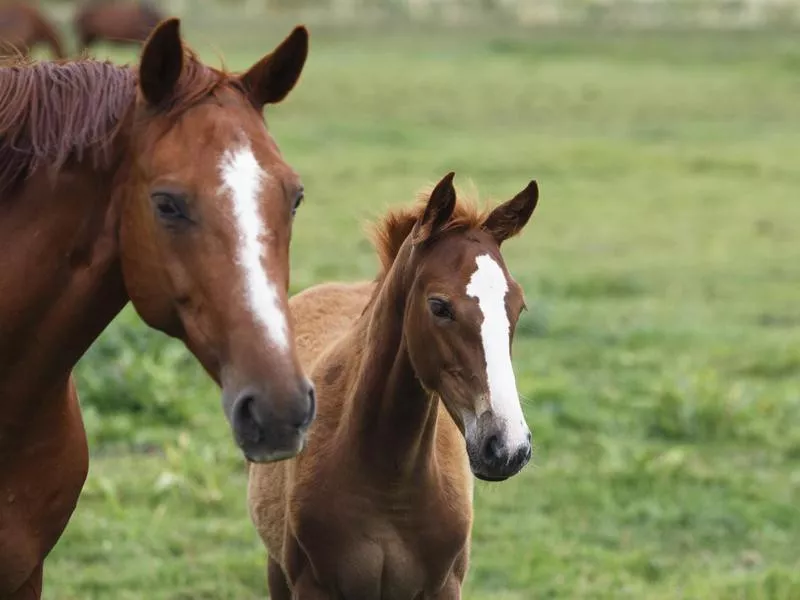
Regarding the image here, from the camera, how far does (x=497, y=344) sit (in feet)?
11.5

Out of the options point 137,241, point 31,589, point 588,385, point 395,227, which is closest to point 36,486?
point 31,589

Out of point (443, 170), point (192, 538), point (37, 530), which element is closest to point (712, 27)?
point (443, 170)

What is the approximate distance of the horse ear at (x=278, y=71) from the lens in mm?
2904

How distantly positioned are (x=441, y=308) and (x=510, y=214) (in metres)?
0.39

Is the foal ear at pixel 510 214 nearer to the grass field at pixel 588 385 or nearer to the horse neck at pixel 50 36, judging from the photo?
the grass field at pixel 588 385

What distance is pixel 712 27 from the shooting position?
32.8m

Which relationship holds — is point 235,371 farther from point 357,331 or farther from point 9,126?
point 357,331

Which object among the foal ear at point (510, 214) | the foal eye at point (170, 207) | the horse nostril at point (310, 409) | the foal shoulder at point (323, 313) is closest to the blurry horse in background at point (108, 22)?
the foal shoulder at point (323, 313)

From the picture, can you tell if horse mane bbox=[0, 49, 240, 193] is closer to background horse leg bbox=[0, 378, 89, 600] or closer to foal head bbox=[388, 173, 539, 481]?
background horse leg bbox=[0, 378, 89, 600]

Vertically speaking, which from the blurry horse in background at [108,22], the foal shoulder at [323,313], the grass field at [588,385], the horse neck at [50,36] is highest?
the foal shoulder at [323,313]

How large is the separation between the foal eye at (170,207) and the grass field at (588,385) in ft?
9.04

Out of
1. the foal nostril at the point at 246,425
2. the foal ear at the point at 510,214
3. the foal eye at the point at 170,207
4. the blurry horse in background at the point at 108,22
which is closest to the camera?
the foal nostril at the point at 246,425

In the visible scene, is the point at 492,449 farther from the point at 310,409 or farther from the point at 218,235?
the point at 218,235

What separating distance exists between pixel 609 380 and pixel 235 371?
5649 millimetres
